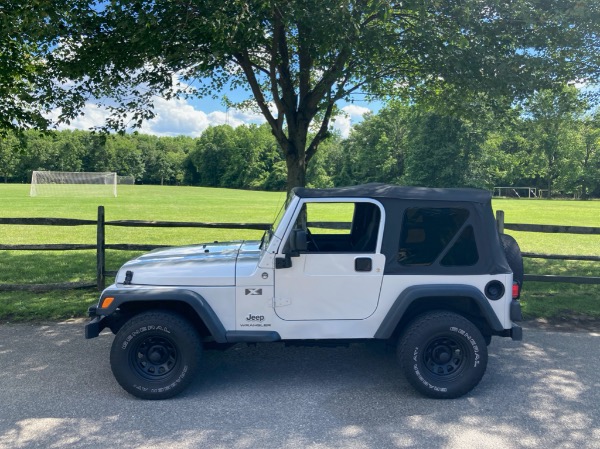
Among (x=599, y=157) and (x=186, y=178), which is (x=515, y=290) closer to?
(x=599, y=157)

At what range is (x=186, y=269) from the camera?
429cm

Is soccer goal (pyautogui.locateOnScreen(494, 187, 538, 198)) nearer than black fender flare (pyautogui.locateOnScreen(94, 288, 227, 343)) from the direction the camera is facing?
No

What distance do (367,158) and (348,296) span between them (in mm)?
78318

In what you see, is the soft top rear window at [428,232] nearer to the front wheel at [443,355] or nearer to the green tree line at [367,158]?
the front wheel at [443,355]

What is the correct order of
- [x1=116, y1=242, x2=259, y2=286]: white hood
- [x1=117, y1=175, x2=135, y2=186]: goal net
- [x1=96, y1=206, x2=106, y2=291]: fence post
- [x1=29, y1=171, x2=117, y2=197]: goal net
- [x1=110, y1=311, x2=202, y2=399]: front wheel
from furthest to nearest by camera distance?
[x1=117, y1=175, x2=135, y2=186]: goal net
[x1=29, y1=171, x2=117, y2=197]: goal net
[x1=96, y1=206, x2=106, y2=291]: fence post
[x1=116, y1=242, x2=259, y2=286]: white hood
[x1=110, y1=311, x2=202, y2=399]: front wheel

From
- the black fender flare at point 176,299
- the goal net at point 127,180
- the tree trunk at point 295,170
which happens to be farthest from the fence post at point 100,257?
the goal net at point 127,180

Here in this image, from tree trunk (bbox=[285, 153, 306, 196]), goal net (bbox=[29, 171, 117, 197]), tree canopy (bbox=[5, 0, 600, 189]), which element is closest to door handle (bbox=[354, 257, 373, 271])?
tree canopy (bbox=[5, 0, 600, 189])

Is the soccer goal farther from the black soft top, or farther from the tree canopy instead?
the black soft top

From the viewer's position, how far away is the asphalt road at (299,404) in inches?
137

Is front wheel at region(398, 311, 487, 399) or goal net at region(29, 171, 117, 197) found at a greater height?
goal net at region(29, 171, 117, 197)

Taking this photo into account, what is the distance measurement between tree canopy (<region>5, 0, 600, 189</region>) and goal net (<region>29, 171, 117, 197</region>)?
157 ft

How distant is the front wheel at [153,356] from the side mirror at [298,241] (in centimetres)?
112

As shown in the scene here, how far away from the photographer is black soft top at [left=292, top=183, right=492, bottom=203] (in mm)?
4246

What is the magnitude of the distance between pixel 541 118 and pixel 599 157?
70525mm
